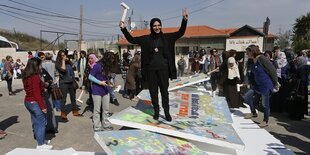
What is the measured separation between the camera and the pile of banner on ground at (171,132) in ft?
12.7

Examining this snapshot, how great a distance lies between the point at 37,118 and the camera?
505 centimetres

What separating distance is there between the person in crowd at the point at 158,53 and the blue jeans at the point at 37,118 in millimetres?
1843

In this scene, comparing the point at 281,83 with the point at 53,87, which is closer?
the point at 53,87

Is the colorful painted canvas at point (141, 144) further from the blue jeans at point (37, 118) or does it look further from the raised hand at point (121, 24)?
the raised hand at point (121, 24)

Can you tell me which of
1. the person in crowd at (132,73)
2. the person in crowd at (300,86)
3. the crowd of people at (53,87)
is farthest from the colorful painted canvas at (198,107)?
the person in crowd at (132,73)

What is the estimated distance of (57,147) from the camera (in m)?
5.60

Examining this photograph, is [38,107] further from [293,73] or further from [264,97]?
[293,73]

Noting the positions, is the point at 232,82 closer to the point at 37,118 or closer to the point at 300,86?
the point at 300,86

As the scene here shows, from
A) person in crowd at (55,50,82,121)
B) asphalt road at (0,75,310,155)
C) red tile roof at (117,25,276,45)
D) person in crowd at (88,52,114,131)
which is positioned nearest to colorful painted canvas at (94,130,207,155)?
asphalt road at (0,75,310,155)

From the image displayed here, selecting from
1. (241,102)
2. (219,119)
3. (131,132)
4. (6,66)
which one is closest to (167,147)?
(131,132)

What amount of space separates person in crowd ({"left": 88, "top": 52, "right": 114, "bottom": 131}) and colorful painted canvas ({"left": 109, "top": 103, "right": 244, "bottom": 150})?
39.8 inches

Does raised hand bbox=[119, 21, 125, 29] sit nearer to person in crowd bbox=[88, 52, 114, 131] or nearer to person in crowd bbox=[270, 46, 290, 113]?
→ person in crowd bbox=[88, 52, 114, 131]

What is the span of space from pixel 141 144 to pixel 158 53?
1521mm

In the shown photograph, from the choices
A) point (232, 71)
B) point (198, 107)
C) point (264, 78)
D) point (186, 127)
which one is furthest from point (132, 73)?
point (186, 127)
